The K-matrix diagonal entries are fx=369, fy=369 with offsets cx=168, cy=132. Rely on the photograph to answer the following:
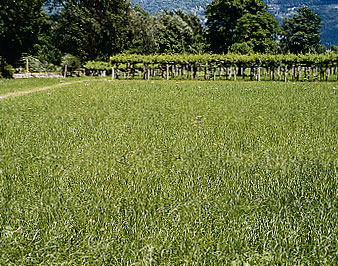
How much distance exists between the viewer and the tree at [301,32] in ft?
262

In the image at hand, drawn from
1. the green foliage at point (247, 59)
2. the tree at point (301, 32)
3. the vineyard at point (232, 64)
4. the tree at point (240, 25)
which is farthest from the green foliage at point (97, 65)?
the tree at point (301, 32)

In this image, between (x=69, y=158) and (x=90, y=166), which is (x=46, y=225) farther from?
(x=69, y=158)

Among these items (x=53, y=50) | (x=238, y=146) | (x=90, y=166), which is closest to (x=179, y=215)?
(x=90, y=166)

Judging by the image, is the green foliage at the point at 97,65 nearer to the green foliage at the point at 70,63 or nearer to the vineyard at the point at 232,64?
the green foliage at the point at 70,63

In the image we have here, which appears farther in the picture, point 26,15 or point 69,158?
point 26,15

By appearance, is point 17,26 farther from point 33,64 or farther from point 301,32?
point 301,32

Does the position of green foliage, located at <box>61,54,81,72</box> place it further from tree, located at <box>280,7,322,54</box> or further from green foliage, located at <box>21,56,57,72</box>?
tree, located at <box>280,7,322,54</box>

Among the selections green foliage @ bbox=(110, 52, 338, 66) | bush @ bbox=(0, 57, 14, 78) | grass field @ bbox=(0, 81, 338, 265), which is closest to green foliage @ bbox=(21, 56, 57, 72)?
bush @ bbox=(0, 57, 14, 78)

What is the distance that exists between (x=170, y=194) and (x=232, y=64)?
27166 mm

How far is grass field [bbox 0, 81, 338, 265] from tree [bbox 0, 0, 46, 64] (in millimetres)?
30717

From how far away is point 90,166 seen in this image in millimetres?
4492

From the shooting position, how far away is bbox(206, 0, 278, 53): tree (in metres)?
41.9

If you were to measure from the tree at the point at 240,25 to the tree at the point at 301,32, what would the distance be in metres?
37.6

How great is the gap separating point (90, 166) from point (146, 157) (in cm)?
79
